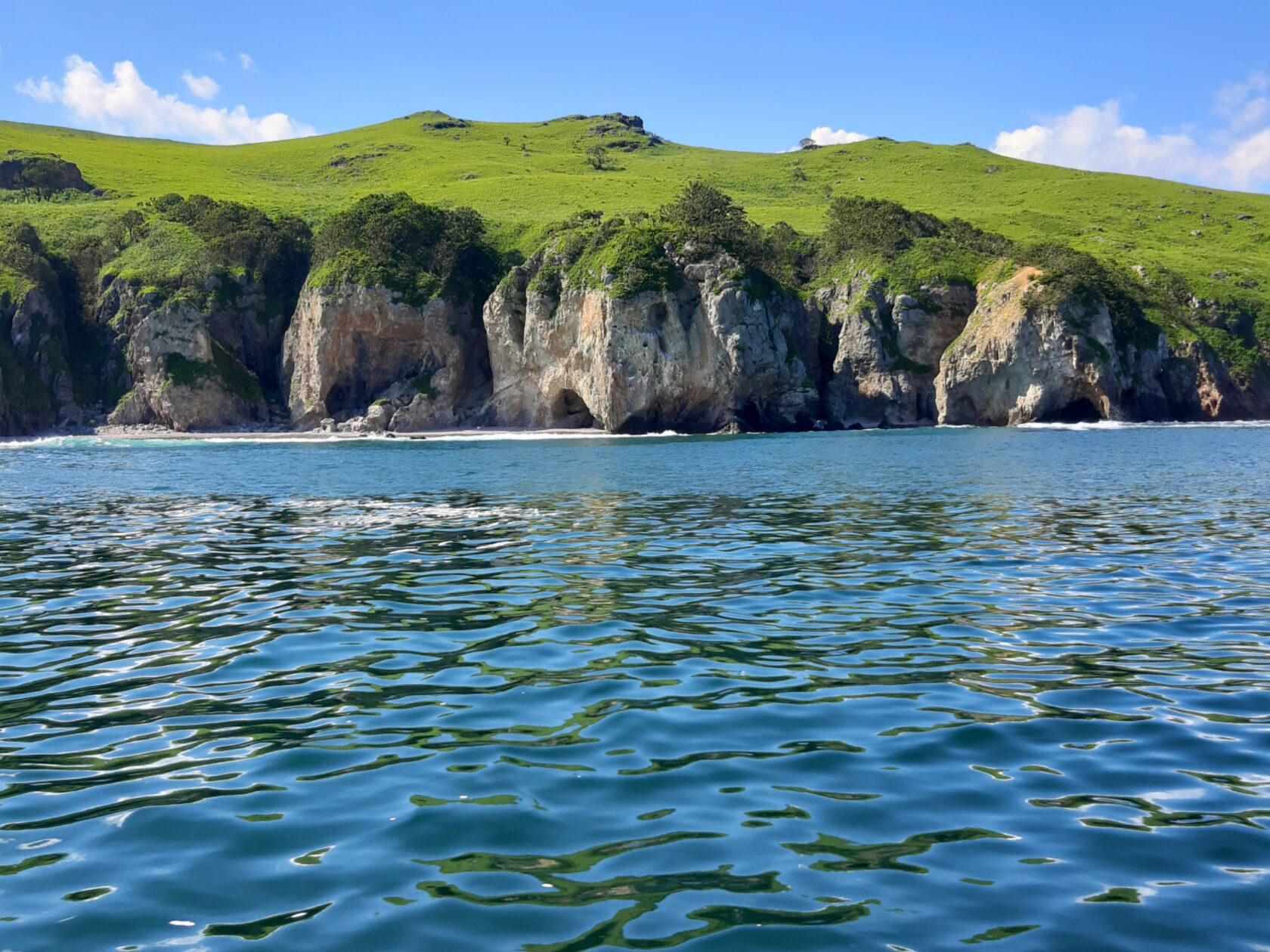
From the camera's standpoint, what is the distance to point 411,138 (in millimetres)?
178875

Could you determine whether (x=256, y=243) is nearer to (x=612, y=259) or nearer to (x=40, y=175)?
(x=612, y=259)

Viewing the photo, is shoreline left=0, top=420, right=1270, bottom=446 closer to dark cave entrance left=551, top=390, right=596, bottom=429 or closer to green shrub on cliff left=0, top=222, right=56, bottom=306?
dark cave entrance left=551, top=390, right=596, bottom=429

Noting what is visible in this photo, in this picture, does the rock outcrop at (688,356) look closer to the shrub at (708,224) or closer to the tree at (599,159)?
the shrub at (708,224)

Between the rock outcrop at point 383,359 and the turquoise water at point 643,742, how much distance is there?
67166mm

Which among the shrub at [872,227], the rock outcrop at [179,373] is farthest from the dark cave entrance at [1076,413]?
the rock outcrop at [179,373]

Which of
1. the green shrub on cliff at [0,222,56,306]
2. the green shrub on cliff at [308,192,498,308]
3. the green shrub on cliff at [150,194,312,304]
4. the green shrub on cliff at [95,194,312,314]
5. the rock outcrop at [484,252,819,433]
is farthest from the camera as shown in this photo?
the green shrub on cliff at [150,194,312,304]

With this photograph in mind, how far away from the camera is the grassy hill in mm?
106188

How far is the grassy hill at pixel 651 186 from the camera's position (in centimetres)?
10619

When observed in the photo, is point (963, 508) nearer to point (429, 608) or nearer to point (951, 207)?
point (429, 608)

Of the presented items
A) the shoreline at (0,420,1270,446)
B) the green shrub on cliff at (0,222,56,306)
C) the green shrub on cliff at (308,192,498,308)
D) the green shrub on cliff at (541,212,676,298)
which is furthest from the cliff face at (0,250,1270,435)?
the shoreline at (0,420,1270,446)

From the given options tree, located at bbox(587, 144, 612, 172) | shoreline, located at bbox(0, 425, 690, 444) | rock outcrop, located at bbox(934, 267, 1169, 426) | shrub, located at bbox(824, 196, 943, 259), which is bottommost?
shoreline, located at bbox(0, 425, 690, 444)

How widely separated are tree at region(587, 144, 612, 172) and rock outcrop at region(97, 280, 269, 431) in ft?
270

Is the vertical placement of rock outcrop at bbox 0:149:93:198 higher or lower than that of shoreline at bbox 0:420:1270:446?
higher

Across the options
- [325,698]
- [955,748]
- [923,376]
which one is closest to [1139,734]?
[955,748]
